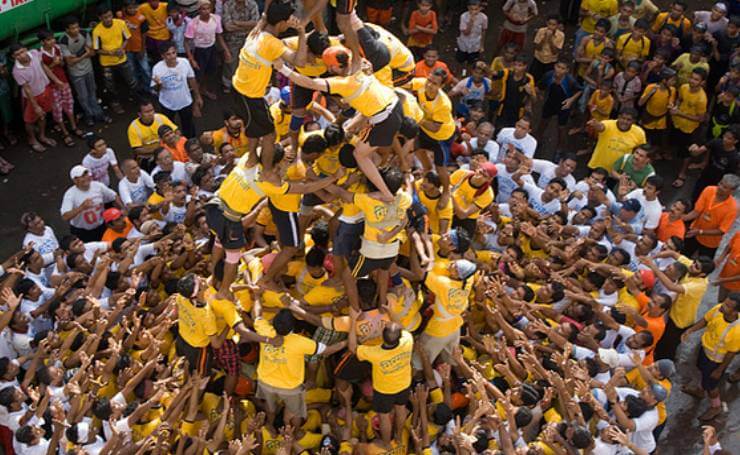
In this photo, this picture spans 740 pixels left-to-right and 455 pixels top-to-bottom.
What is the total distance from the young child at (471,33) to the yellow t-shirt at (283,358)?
23.9 ft

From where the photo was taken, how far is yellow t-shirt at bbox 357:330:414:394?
6.82m

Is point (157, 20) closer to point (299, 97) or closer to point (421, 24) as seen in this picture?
point (421, 24)

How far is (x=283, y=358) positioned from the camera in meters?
6.79

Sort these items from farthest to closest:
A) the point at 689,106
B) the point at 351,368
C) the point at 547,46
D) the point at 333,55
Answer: the point at 547,46 → the point at 689,106 → the point at 351,368 → the point at 333,55

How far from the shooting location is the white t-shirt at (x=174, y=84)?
10.9 m

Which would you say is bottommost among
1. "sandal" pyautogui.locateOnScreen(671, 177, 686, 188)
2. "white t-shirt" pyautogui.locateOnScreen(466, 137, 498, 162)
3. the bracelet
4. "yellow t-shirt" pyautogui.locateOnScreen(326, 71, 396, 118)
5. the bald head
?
"sandal" pyautogui.locateOnScreen(671, 177, 686, 188)

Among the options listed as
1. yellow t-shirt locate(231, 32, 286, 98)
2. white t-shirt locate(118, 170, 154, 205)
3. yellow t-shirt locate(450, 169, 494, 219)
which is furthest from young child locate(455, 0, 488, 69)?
yellow t-shirt locate(231, 32, 286, 98)

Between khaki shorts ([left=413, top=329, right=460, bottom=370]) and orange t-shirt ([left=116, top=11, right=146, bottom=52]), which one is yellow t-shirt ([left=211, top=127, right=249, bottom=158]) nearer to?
orange t-shirt ([left=116, top=11, right=146, bottom=52])

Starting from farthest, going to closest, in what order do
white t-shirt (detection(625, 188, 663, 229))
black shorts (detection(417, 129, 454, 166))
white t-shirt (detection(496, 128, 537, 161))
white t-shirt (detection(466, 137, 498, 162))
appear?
white t-shirt (detection(496, 128, 537, 161))
white t-shirt (detection(466, 137, 498, 162))
white t-shirt (detection(625, 188, 663, 229))
black shorts (detection(417, 129, 454, 166))

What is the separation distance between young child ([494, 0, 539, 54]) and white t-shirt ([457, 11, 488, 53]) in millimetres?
446

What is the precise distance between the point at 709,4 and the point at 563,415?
439 inches

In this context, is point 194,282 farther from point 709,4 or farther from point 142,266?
point 709,4

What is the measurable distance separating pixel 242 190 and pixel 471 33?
691 centimetres

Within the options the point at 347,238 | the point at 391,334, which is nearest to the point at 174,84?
the point at 347,238
